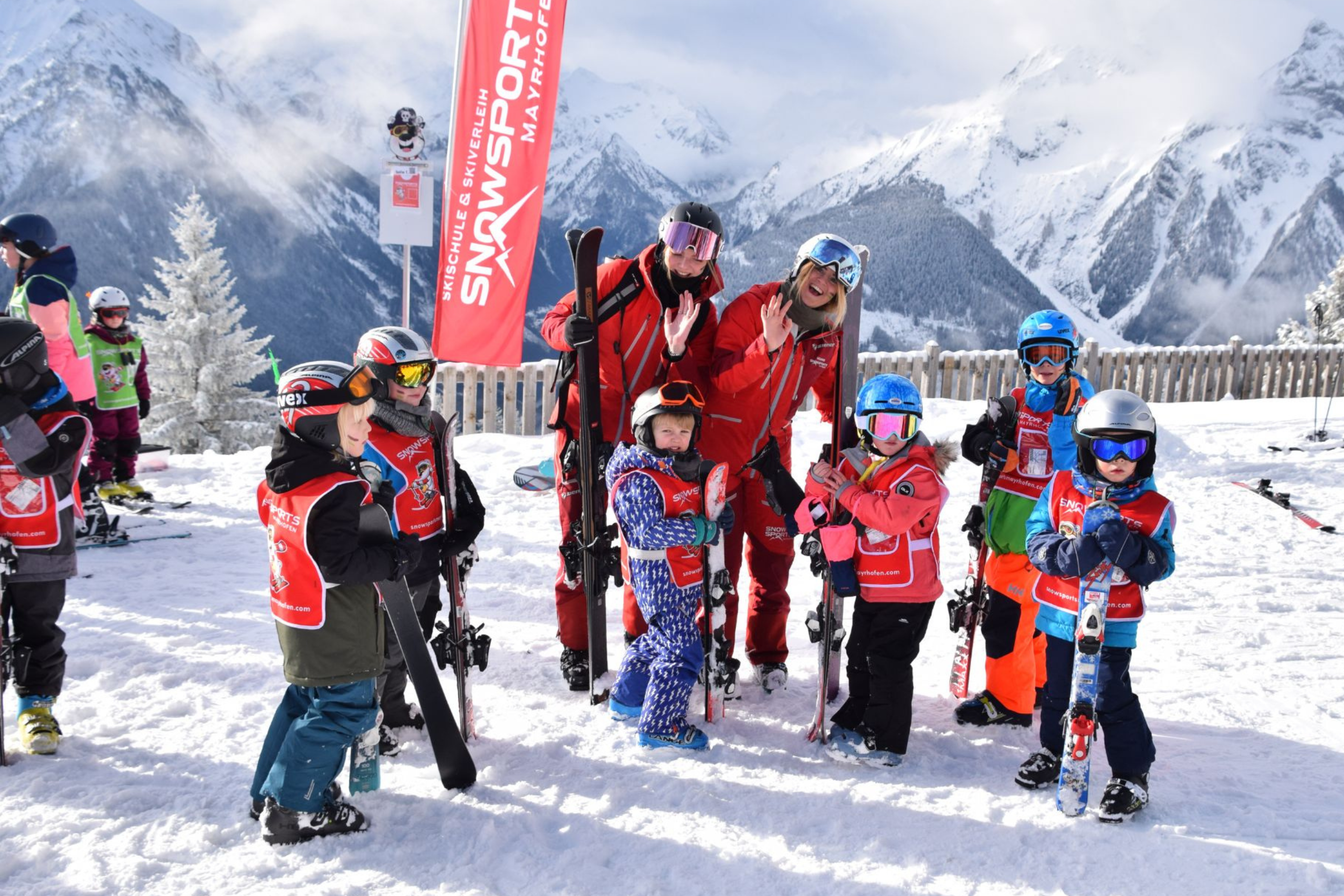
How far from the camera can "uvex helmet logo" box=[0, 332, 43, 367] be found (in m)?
2.91

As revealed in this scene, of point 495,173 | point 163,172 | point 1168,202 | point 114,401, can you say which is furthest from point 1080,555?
point 1168,202

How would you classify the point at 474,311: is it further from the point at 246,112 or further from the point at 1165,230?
the point at 246,112

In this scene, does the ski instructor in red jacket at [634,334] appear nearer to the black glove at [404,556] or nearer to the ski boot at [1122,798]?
the black glove at [404,556]

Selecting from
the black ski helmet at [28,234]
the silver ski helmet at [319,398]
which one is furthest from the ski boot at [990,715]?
the black ski helmet at [28,234]

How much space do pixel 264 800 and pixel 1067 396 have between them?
344 cm

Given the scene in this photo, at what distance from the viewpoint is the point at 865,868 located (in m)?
2.55

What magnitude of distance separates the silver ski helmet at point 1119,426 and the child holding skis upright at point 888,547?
1.79 ft

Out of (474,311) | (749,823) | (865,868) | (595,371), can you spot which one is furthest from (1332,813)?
(474,311)

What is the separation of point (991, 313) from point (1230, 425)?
48.0 meters

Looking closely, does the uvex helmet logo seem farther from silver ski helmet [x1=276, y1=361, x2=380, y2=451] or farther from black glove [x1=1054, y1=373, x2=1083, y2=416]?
black glove [x1=1054, y1=373, x2=1083, y2=416]

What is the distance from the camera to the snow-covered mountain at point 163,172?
62875mm

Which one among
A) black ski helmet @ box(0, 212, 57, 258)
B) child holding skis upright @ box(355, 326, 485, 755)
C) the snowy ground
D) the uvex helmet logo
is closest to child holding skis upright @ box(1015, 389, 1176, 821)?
the snowy ground

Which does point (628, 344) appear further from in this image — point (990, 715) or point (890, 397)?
point (990, 715)

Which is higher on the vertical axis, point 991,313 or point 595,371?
point 991,313
